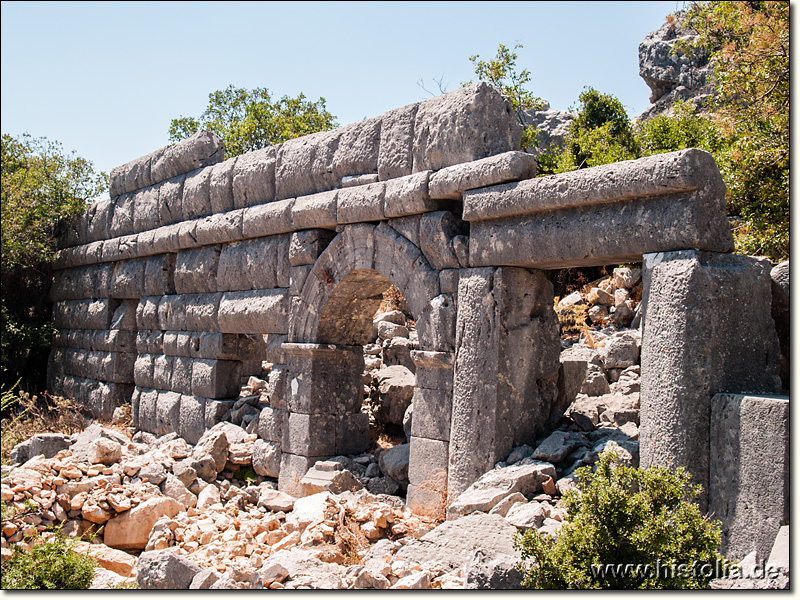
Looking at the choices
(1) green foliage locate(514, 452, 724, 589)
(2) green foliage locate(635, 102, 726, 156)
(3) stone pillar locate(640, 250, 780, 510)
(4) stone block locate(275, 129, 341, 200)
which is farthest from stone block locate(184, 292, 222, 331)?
(2) green foliage locate(635, 102, 726, 156)

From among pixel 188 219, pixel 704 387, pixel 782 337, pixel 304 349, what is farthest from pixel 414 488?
pixel 188 219

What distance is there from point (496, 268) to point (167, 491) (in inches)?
146

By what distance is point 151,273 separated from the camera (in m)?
10.2

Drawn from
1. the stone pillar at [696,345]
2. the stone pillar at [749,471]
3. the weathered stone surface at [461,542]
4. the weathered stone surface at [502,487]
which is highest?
the stone pillar at [696,345]

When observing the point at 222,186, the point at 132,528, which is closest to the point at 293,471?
the point at 132,528

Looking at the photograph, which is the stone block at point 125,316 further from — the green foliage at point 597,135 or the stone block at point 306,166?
the green foliage at point 597,135

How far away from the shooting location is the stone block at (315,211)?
741 centimetres

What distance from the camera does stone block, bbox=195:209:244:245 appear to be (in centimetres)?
864

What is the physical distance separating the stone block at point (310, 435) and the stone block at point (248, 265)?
5.19 ft

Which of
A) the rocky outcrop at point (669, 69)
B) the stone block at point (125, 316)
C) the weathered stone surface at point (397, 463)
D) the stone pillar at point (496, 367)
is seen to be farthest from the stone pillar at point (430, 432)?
the rocky outcrop at point (669, 69)

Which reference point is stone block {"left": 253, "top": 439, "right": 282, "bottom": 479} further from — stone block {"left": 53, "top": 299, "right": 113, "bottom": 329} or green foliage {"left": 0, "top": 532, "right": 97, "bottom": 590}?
stone block {"left": 53, "top": 299, "right": 113, "bottom": 329}

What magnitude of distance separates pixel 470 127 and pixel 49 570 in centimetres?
444

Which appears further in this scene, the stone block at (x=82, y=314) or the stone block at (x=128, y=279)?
the stone block at (x=82, y=314)

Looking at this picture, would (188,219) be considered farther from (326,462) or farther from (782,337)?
(782,337)
